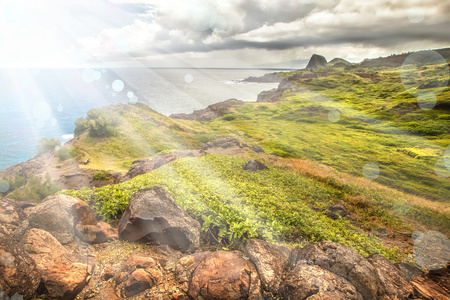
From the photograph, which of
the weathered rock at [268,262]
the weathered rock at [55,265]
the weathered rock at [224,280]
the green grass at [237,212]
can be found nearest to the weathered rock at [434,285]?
the green grass at [237,212]

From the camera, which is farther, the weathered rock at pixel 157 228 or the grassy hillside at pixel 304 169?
the grassy hillside at pixel 304 169

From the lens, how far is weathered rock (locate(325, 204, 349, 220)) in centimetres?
2083

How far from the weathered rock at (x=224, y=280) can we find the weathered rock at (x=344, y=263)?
1.92 m

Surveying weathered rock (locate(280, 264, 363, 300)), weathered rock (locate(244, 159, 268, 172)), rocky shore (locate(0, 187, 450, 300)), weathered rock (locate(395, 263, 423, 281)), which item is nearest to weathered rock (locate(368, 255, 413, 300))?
rocky shore (locate(0, 187, 450, 300))

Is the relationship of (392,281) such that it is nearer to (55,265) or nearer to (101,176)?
(55,265)

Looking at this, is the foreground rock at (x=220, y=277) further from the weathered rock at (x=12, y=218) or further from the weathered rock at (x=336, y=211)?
the weathered rock at (x=336, y=211)

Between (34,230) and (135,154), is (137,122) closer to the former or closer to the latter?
(135,154)

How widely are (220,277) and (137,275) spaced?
8.97ft

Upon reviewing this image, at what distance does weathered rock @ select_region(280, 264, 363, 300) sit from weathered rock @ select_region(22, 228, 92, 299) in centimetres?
643

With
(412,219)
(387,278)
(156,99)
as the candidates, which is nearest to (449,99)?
(412,219)

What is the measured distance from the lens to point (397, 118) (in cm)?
7281

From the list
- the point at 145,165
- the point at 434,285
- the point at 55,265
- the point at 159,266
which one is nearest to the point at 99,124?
the point at 145,165

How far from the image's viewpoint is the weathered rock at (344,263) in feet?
24.1

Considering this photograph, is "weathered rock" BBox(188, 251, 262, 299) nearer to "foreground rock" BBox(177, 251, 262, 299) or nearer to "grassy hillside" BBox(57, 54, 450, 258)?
"foreground rock" BBox(177, 251, 262, 299)
